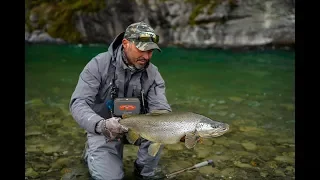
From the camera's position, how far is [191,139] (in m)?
3.93

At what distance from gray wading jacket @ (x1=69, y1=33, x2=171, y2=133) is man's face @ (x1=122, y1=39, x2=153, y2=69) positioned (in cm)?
13

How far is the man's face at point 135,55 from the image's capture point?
14.5 ft

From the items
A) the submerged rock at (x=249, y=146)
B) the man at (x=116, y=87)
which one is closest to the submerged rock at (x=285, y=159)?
the submerged rock at (x=249, y=146)

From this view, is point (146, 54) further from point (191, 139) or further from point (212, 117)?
point (212, 117)

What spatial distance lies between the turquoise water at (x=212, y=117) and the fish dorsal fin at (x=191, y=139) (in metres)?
1.41

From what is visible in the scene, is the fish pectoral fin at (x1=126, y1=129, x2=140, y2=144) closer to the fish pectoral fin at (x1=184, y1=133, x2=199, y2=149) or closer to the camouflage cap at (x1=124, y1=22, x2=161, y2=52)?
the fish pectoral fin at (x1=184, y1=133, x2=199, y2=149)

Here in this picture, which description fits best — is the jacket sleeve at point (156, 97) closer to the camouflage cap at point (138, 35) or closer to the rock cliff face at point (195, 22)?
the camouflage cap at point (138, 35)

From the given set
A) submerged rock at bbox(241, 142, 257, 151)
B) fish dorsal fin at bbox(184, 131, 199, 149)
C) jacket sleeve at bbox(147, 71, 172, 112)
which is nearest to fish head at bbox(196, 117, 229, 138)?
fish dorsal fin at bbox(184, 131, 199, 149)

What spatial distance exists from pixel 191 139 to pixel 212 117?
490 centimetres

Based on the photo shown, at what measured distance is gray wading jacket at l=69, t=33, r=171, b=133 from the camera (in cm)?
448

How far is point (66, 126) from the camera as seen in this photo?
756cm

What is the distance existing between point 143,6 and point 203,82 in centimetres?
1993
